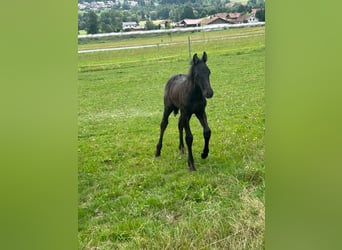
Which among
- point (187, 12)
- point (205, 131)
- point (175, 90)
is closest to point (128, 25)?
point (187, 12)

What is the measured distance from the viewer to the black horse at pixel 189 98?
2.52 meters

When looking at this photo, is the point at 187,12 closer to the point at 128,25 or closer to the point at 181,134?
the point at 128,25

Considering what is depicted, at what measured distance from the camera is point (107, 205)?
95.1 inches

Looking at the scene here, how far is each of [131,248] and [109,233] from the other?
0.44ft

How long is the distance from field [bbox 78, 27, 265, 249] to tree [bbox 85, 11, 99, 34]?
73mm

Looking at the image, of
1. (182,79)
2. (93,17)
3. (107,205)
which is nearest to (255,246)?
(107,205)

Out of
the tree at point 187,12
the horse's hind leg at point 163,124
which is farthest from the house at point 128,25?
the horse's hind leg at point 163,124

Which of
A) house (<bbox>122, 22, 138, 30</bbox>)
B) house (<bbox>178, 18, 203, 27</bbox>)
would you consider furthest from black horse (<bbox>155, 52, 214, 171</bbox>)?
house (<bbox>122, 22, 138, 30</bbox>)

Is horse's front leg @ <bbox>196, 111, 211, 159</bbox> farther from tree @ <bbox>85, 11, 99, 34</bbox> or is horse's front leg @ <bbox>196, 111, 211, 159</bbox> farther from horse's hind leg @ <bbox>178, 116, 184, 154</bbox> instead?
tree @ <bbox>85, 11, 99, 34</bbox>

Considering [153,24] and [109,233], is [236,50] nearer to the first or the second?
[153,24]

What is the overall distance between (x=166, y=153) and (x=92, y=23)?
792mm

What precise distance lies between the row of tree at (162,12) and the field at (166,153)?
0.10 meters

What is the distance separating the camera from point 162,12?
8.50 feet
